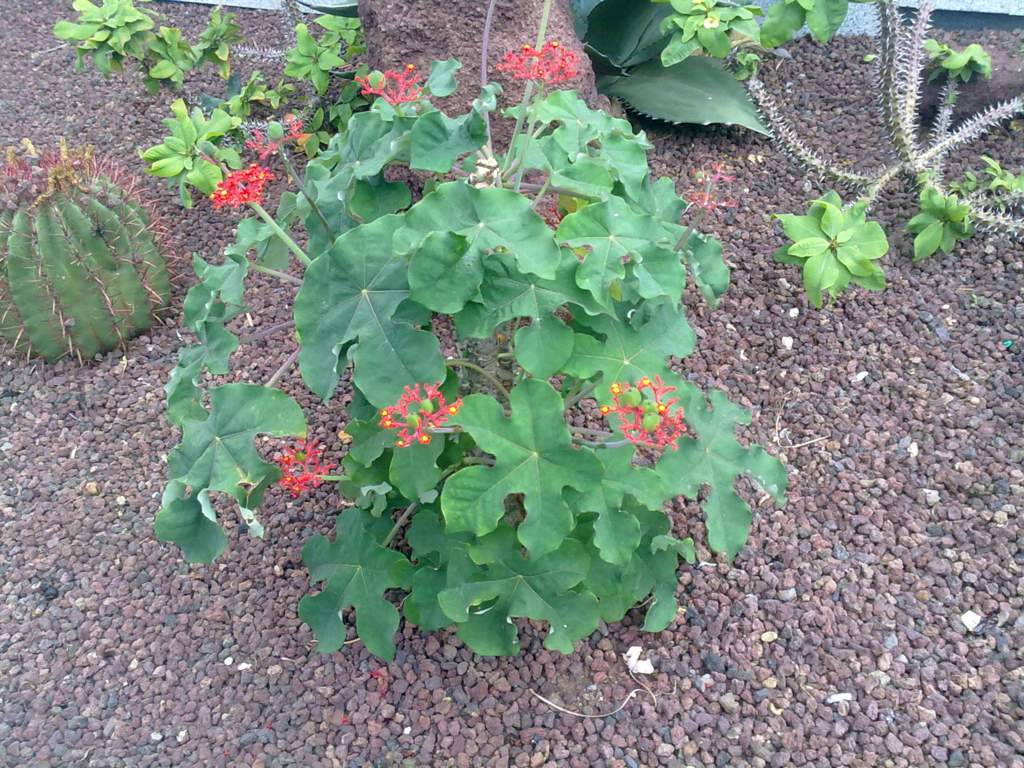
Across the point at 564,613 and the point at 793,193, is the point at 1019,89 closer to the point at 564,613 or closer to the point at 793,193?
the point at 793,193

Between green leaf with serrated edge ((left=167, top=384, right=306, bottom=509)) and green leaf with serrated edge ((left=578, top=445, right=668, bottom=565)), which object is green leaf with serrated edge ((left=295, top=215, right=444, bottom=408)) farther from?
green leaf with serrated edge ((left=578, top=445, right=668, bottom=565))

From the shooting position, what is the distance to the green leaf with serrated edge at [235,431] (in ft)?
5.49

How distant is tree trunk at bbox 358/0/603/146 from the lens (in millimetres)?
2986

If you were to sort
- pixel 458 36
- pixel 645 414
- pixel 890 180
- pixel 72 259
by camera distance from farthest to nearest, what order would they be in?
pixel 890 180
pixel 458 36
pixel 72 259
pixel 645 414

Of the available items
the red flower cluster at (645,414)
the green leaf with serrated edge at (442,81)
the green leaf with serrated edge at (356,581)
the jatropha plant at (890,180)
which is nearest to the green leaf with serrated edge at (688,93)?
the jatropha plant at (890,180)

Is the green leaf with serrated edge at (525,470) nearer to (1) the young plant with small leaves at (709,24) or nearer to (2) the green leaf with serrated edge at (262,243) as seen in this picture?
(2) the green leaf with serrated edge at (262,243)

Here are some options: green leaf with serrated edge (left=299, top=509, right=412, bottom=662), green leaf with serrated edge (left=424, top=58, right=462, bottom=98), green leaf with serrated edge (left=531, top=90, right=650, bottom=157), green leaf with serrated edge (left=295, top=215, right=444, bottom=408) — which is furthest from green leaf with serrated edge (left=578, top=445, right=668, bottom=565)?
green leaf with serrated edge (left=424, top=58, right=462, bottom=98)

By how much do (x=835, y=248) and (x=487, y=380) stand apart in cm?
119

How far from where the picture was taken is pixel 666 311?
1.82 meters

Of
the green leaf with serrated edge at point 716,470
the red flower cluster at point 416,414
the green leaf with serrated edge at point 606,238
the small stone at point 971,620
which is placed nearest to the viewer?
the red flower cluster at point 416,414

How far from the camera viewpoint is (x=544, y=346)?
1626 millimetres

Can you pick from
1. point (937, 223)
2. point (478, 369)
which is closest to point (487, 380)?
point (478, 369)

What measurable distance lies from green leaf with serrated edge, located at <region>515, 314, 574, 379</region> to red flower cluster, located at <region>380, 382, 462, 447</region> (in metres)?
0.16

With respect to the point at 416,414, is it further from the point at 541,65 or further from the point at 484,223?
the point at 541,65
